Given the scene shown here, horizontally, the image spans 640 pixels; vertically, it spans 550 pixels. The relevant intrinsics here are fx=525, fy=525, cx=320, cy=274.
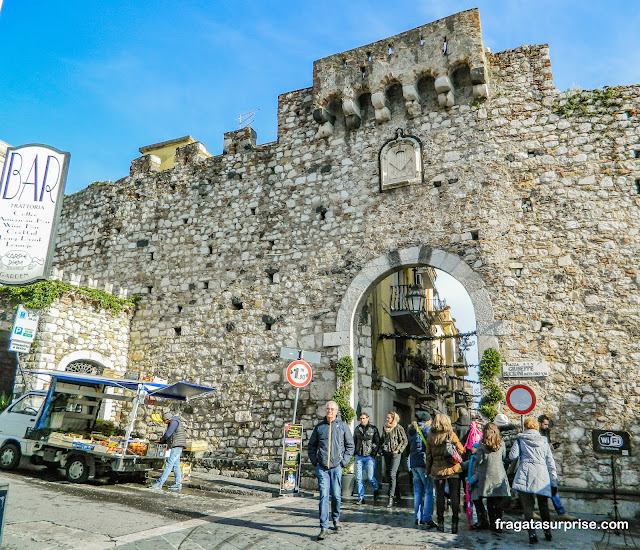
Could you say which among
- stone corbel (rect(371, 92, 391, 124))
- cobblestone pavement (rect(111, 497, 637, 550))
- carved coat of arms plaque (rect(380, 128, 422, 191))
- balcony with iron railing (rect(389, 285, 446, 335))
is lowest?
cobblestone pavement (rect(111, 497, 637, 550))

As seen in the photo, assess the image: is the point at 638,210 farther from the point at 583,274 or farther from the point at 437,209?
the point at 437,209

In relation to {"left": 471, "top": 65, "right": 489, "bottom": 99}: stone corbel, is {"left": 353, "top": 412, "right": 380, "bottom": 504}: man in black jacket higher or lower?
lower

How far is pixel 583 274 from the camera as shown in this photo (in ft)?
30.1

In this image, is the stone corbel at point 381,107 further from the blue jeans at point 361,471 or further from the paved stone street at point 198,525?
the paved stone street at point 198,525

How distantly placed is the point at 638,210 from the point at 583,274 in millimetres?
1471

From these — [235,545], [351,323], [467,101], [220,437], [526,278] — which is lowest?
[235,545]

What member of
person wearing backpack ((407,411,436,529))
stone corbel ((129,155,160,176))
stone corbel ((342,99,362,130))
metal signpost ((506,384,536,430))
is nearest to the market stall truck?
person wearing backpack ((407,411,436,529))

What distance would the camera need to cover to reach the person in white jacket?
593 cm

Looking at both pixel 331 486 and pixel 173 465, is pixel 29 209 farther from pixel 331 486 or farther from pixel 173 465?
pixel 173 465

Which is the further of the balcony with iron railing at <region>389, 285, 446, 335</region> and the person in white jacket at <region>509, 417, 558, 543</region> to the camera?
the balcony with iron railing at <region>389, 285, 446, 335</region>

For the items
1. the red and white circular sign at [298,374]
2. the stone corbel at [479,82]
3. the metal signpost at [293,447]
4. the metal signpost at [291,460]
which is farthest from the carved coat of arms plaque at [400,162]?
the metal signpost at [291,460]

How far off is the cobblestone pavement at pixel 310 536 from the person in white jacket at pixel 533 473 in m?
0.35

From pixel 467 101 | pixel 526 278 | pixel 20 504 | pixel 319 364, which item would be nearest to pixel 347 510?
pixel 319 364

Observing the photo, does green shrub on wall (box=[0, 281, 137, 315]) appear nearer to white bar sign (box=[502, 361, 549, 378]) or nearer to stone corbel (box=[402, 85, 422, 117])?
stone corbel (box=[402, 85, 422, 117])
